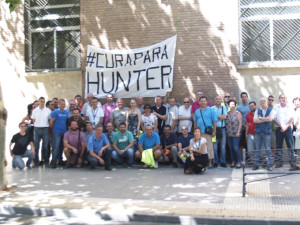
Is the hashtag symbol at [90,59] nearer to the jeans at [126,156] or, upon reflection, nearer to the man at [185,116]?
the jeans at [126,156]

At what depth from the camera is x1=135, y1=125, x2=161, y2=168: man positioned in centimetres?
1115

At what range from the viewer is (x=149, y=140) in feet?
37.0

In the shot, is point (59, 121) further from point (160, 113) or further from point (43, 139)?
point (160, 113)

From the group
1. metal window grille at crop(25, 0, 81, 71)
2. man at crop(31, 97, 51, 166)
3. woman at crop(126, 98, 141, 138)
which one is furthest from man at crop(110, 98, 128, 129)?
metal window grille at crop(25, 0, 81, 71)

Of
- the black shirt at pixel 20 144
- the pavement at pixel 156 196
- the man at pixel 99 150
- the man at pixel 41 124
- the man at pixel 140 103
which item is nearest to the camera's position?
the pavement at pixel 156 196

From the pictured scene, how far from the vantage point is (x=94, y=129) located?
11828 mm

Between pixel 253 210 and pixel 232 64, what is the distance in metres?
6.38

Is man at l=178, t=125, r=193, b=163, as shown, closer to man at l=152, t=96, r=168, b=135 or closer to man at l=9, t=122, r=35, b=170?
man at l=152, t=96, r=168, b=135

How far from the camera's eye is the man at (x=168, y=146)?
1131 centimetres

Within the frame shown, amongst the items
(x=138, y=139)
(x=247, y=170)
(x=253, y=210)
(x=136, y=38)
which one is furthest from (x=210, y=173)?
(x=136, y=38)

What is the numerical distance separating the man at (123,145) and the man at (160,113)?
3.31ft

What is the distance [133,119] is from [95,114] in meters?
1.15

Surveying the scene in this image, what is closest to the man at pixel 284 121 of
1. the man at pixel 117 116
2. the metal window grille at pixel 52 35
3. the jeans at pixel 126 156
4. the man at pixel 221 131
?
the man at pixel 221 131

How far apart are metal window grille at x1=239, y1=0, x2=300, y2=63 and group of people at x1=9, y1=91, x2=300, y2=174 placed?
1.86 metres
